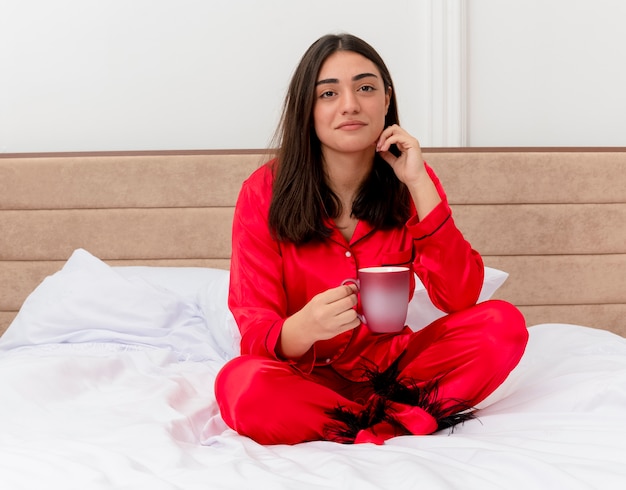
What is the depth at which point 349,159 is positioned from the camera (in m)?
1.76

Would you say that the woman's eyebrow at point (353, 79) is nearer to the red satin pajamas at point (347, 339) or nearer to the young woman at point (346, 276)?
the young woman at point (346, 276)

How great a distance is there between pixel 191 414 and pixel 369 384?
40 centimetres

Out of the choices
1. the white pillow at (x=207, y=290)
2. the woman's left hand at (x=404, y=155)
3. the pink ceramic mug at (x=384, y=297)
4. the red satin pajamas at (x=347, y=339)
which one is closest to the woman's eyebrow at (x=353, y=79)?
the woman's left hand at (x=404, y=155)

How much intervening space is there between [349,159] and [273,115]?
0.97m

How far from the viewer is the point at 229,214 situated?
2.56m

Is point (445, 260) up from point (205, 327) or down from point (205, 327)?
up

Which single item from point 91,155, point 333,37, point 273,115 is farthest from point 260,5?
point 333,37

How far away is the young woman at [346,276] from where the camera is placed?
1.45 meters

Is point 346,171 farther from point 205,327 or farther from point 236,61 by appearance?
point 236,61

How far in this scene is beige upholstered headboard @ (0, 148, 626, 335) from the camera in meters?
2.54

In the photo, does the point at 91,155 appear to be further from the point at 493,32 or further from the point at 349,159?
the point at 493,32

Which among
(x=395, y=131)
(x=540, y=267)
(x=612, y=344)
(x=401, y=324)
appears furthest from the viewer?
(x=540, y=267)

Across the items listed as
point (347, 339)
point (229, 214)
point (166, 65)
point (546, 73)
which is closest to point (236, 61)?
point (166, 65)

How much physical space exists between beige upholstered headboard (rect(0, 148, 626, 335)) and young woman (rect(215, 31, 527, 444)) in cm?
79
